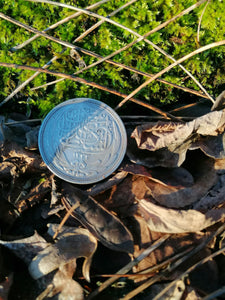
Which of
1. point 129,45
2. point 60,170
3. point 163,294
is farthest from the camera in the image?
point 129,45

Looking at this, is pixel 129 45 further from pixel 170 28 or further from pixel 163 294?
pixel 163 294

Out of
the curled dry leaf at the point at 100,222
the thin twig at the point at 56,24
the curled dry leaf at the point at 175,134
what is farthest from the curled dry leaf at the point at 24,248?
the thin twig at the point at 56,24

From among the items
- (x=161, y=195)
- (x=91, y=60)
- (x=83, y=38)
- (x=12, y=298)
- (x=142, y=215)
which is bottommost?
(x=12, y=298)

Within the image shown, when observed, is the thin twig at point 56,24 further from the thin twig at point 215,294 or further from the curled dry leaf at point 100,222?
the thin twig at point 215,294

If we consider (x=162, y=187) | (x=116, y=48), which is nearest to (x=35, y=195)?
(x=162, y=187)

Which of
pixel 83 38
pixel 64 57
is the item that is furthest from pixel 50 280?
pixel 83 38

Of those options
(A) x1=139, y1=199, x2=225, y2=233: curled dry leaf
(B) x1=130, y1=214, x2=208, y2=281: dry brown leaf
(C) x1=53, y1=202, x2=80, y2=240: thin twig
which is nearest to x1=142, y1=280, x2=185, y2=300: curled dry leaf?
(B) x1=130, y1=214, x2=208, y2=281: dry brown leaf

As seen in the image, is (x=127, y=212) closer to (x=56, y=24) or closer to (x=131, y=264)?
(x=131, y=264)
